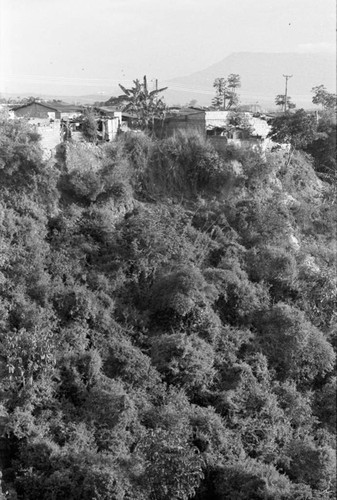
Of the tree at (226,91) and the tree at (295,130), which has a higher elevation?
the tree at (226,91)

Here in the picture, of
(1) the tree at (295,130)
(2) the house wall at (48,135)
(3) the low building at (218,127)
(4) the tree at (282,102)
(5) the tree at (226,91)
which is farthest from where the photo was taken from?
(4) the tree at (282,102)

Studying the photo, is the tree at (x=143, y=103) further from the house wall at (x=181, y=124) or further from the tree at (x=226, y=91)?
the tree at (x=226, y=91)

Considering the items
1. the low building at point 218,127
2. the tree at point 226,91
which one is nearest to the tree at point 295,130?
the low building at point 218,127

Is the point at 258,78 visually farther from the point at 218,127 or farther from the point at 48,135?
the point at 48,135

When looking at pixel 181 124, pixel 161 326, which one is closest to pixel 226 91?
pixel 181 124

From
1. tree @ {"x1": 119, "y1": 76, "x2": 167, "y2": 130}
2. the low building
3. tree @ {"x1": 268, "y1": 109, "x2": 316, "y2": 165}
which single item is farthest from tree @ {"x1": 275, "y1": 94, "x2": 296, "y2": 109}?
tree @ {"x1": 119, "y1": 76, "x2": 167, "y2": 130}

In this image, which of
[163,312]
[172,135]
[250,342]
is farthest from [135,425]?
[172,135]

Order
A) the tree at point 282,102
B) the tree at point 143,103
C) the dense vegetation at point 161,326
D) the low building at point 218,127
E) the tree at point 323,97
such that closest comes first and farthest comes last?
1. the dense vegetation at point 161,326
2. the low building at point 218,127
3. the tree at point 143,103
4. the tree at point 323,97
5. the tree at point 282,102
